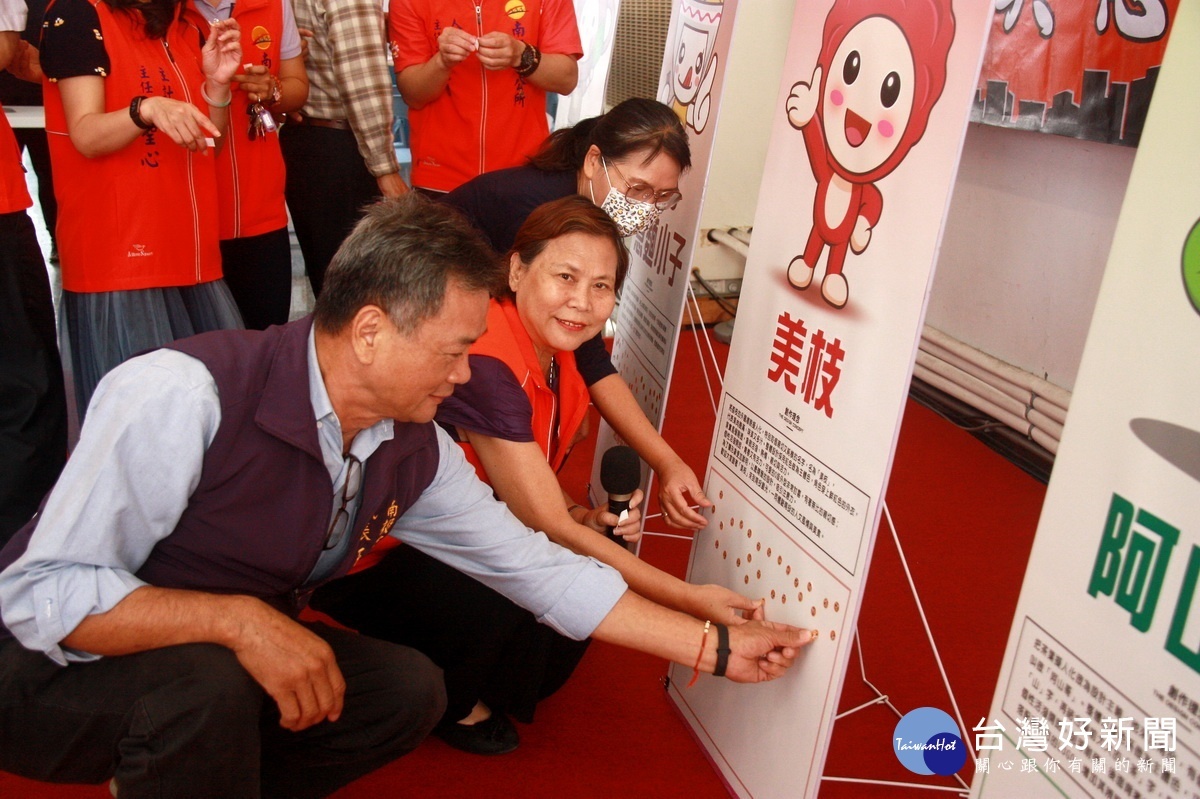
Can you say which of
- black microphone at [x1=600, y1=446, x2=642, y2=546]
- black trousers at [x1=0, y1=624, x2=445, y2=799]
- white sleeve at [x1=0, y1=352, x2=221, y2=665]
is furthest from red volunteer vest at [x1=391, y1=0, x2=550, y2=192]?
black trousers at [x1=0, y1=624, x2=445, y2=799]

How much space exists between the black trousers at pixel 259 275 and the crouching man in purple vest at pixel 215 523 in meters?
1.47

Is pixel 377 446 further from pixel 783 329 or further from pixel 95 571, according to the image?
pixel 783 329

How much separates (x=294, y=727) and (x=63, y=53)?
1651 mm

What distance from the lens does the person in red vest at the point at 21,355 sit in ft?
7.63

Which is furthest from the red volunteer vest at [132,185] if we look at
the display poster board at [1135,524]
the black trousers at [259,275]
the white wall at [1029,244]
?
the white wall at [1029,244]

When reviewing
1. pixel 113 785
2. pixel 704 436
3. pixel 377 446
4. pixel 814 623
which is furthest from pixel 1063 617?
pixel 704 436

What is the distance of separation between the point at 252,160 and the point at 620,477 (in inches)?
59.1

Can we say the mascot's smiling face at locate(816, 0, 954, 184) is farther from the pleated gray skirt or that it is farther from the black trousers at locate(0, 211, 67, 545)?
the black trousers at locate(0, 211, 67, 545)

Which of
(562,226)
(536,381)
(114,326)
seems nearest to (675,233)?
(562,226)

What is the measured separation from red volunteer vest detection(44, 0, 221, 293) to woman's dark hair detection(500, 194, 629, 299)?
914 mm

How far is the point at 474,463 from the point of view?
207 cm

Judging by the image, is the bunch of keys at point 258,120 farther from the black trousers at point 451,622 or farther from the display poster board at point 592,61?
the display poster board at point 592,61

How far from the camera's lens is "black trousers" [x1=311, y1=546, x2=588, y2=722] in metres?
1.97

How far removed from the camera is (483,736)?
210 cm
